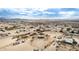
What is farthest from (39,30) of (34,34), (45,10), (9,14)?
(9,14)

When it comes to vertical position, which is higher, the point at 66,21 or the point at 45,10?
the point at 45,10
